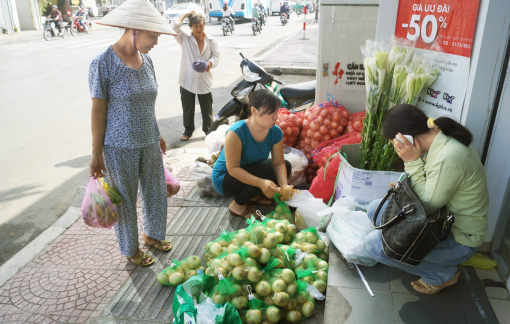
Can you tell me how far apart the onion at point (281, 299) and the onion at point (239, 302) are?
174 millimetres

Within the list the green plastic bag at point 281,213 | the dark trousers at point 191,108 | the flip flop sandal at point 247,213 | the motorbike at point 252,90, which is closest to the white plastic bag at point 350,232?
the green plastic bag at point 281,213

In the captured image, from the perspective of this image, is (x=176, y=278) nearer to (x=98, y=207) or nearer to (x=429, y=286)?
(x=98, y=207)

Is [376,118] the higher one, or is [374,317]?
[376,118]

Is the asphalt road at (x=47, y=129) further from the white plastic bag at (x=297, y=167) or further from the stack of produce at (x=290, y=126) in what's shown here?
the white plastic bag at (x=297, y=167)

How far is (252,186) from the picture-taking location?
3.42 metres

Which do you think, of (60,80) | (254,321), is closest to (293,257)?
(254,321)

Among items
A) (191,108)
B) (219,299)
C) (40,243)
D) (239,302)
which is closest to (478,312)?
(239,302)

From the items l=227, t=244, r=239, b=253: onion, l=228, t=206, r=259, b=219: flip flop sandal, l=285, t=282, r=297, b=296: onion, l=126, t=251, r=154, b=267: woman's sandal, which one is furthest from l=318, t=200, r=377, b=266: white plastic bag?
l=126, t=251, r=154, b=267: woman's sandal

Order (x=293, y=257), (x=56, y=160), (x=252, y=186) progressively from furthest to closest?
(x=56, y=160) → (x=252, y=186) → (x=293, y=257)

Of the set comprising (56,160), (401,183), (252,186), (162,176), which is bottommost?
(56,160)

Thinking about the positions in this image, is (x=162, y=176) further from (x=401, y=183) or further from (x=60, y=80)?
(x=60, y=80)

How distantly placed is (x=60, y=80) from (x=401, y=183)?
30.8 ft

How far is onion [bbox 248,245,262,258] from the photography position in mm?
2318

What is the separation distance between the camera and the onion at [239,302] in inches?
87.3
